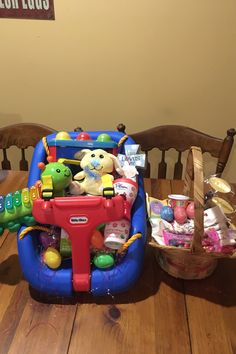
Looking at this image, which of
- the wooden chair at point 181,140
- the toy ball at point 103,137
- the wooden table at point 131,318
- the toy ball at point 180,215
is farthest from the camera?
the wooden chair at point 181,140

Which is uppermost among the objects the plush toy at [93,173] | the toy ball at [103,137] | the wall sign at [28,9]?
the wall sign at [28,9]

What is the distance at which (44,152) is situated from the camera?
2.87ft

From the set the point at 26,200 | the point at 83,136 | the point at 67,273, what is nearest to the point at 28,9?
the point at 83,136

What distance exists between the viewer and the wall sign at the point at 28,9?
1.34 m

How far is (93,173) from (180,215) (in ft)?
0.72

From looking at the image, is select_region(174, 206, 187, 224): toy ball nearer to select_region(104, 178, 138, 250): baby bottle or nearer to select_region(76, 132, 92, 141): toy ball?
select_region(104, 178, 138, 250): baby bottle

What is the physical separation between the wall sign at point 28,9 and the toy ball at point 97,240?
1.08 metres

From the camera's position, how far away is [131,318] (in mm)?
646

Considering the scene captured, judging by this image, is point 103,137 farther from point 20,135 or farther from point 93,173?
point 20,135

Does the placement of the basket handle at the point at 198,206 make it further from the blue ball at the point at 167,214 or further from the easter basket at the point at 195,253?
the blue ball at the point at 167,214

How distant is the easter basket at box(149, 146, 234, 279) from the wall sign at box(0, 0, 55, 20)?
98 cm

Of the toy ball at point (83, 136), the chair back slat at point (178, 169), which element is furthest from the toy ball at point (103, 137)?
the chair back slat at point (178, 169)

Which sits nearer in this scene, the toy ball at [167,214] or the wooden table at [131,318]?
the wooden table at [131,318]

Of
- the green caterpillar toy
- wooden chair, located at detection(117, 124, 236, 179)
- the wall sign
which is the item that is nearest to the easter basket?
the green caterpillar toy
